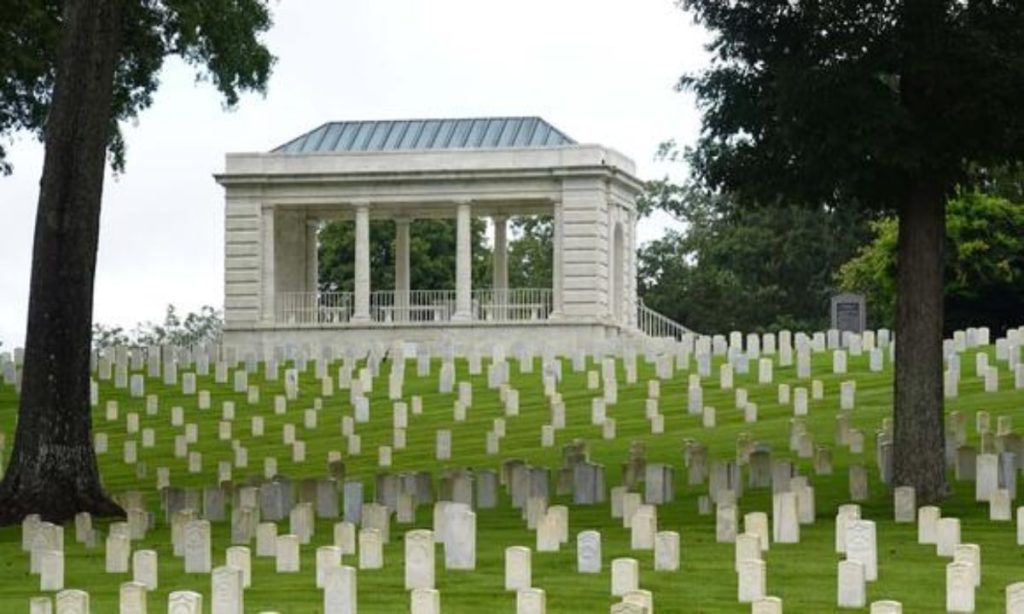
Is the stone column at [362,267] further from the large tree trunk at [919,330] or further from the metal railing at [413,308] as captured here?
the large tree trunk at [919,330]

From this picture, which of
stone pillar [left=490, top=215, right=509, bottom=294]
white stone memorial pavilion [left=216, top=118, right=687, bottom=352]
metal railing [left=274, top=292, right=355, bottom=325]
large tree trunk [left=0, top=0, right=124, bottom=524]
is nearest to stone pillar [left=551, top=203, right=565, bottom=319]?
white stone memorial pavilion [left=216, top=118, right=687, bottom=352]

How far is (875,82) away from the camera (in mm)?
23328

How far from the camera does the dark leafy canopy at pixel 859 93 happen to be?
2297 cm

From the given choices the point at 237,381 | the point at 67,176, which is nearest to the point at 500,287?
the point at 237,381

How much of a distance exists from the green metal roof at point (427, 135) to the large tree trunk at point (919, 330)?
34.7 meters

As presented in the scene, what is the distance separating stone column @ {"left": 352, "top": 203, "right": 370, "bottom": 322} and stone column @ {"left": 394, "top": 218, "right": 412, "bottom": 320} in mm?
867

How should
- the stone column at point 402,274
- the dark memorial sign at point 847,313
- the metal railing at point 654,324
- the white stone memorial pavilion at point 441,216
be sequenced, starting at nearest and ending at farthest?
the dark memorial sign at point 847,313, the white stone memorial pavilion at point 441,216, the stone column at point 402,274, the metal railing at point 654,324

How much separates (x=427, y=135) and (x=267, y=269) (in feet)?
18.5

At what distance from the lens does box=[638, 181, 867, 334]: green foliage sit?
78.2 m

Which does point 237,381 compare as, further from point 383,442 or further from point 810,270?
point 810,270

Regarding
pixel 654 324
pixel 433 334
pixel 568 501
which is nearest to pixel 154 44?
pixel 568 501

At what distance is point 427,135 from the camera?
60812 millimetres

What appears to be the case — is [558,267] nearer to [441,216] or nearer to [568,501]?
[441,216]

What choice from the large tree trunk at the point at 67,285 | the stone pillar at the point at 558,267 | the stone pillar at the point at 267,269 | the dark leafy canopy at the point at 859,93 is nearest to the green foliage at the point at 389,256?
the stone pillar at the point at 267,269
